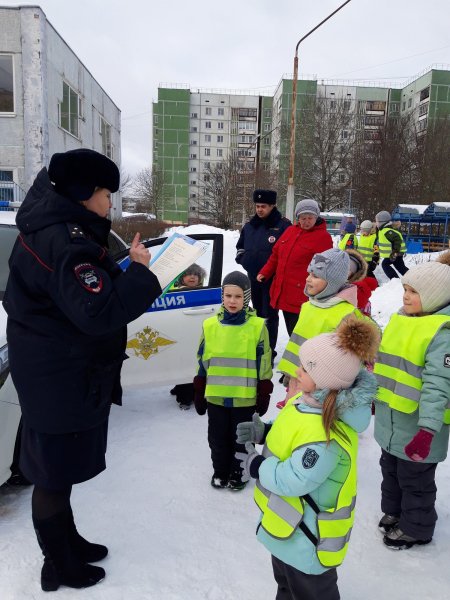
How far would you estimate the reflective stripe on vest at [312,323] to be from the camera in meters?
3.10

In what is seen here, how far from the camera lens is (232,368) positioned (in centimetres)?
307

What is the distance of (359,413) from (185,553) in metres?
1.44

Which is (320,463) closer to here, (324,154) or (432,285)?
(432,285)

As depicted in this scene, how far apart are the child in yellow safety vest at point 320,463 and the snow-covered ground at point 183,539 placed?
67 cm

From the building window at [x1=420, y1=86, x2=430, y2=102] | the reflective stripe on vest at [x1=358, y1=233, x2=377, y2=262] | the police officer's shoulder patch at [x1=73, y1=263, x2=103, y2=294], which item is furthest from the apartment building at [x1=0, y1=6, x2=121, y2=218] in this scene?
the building window at [x1=420, y1=86, x2=430, y2=102]

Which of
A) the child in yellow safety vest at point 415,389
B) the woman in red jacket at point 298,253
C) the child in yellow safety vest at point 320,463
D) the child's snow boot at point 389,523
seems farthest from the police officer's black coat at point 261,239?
the child in yellow safety vest at point 320,463

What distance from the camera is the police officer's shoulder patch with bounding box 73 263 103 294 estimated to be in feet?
5.79

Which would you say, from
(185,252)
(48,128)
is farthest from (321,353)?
(48,128)

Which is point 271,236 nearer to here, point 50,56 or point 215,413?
point 215,413

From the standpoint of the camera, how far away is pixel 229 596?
2223 millimetres

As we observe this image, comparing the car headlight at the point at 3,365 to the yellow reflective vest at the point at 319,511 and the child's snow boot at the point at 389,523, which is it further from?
the child's snow boot at the point at 389,523

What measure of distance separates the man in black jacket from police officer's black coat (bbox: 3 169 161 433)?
11.9 ft

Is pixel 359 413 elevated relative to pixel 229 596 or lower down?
elevated

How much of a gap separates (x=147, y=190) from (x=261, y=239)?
179ft
